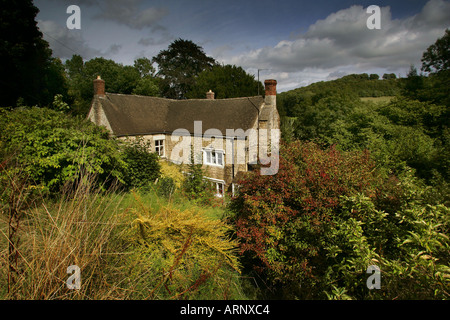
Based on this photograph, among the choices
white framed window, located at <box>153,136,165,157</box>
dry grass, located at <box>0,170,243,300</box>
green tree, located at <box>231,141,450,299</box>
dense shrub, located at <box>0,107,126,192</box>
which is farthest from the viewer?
white framed window, located at <box>153,136,165,157</box>

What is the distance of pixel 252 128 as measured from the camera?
57.4 feet

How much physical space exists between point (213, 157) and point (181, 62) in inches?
1140

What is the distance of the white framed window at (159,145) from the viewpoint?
837 inches

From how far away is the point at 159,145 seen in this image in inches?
847

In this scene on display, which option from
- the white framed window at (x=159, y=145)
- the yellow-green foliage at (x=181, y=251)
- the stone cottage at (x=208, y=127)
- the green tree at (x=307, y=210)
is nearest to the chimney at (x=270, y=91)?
the stone cottage at (x=208, y=127)

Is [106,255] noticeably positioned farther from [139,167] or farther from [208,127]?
[208,127]

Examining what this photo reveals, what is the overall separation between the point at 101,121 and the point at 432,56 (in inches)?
1331

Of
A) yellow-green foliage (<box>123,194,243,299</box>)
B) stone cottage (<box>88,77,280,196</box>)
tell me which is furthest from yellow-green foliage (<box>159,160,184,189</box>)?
yellow-green foliage (<box>123,194,243,299</box>)

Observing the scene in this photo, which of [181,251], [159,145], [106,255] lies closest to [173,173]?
[159,145]

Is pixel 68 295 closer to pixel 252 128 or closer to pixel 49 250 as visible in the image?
pixel 49 250

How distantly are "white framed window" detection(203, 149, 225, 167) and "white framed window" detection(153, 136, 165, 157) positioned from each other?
502 centimetres

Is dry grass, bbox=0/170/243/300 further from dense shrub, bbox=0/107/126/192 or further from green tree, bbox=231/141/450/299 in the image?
dense shrub, bbox=0/107/126/192

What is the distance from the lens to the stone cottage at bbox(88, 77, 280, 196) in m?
17.6

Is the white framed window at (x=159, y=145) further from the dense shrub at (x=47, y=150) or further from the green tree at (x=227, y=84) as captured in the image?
the green tree at (x=227, y=84)
